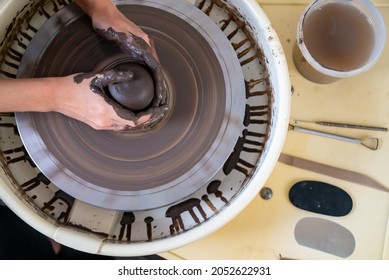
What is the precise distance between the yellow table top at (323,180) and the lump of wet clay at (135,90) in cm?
47

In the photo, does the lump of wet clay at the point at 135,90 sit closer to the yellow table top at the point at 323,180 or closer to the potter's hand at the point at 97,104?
the potter's hand at the point at 97,104

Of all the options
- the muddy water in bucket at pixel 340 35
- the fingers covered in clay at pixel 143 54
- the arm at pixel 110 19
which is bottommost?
the fingers covered in clay at pixel 143 54

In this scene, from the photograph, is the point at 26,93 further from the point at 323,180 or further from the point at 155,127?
the point at 323,180

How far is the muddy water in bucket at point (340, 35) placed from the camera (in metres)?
1.27

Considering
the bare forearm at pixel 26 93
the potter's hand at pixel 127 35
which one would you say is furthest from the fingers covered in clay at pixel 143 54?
the bare forearm at pixel 26 93

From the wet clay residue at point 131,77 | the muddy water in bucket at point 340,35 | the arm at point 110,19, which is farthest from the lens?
the muddy water in bucket at point 340,35

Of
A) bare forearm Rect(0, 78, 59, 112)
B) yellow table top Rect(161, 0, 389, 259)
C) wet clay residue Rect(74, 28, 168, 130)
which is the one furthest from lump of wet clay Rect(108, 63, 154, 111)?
yellow table top Rect(161, 0, 389, 259)

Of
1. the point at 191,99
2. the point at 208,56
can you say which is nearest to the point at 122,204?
the point at 191,99

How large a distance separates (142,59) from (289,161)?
535 mm

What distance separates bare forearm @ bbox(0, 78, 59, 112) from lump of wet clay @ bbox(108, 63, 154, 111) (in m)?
0.17

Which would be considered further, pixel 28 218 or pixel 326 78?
pixel 326 78

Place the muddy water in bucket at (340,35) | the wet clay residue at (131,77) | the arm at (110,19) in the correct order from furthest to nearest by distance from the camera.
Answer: the muddy water in bucket at (340,35) < the arm at (110,19) < the wet clay residue at (131,77)

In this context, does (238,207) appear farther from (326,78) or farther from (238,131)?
(326,78)

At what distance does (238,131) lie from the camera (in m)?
1.23
